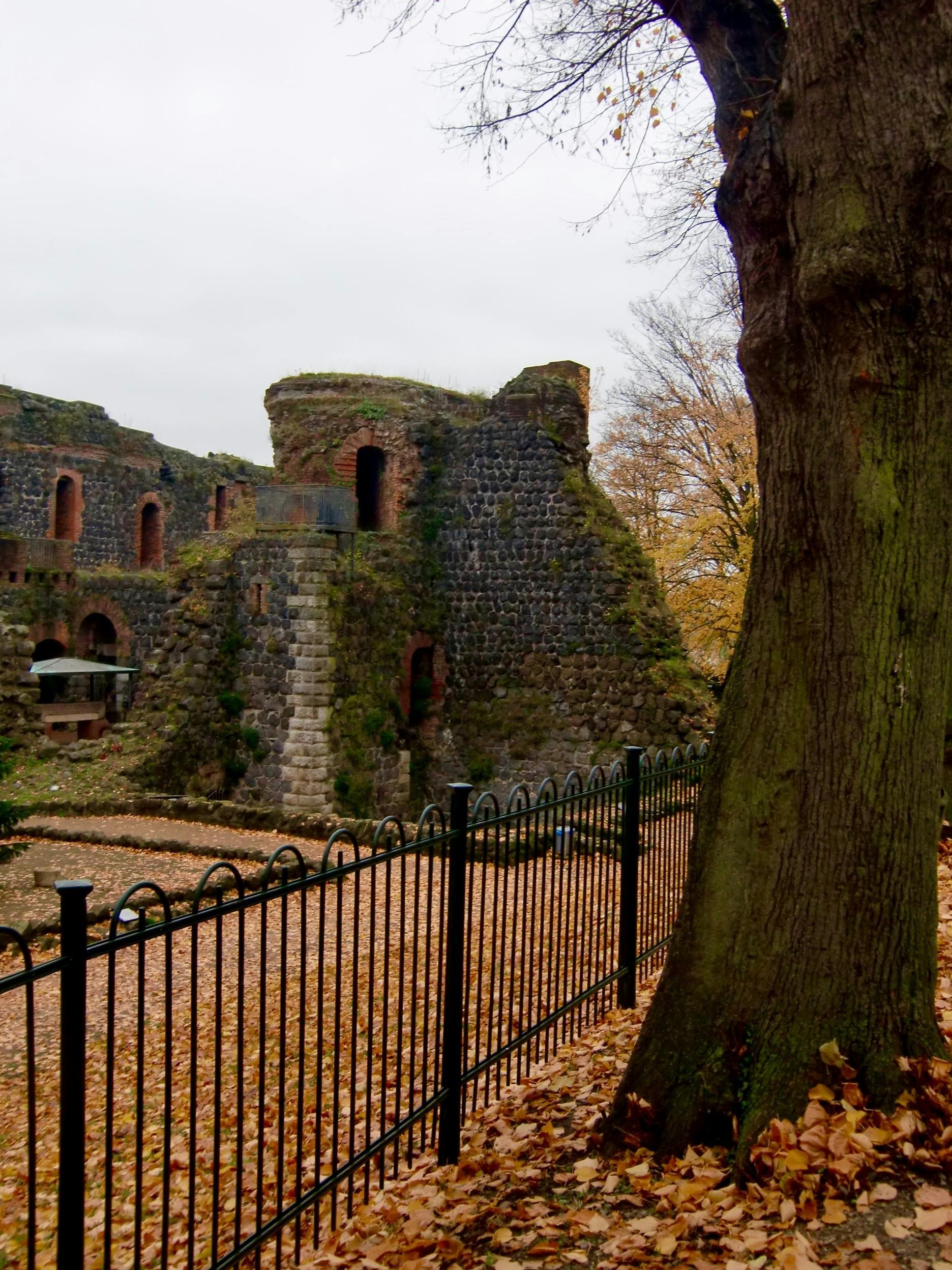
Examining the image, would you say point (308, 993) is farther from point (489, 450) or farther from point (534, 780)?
point (489, 450)

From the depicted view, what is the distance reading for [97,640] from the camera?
78.6ft

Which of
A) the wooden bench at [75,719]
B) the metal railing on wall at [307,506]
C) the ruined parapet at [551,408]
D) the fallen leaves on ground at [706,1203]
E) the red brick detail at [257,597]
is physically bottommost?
the fallen leaves on ground at [706,1203]

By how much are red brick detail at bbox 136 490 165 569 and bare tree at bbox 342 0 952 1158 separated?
88.5 feet

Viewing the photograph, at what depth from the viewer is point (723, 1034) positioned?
14.2ft

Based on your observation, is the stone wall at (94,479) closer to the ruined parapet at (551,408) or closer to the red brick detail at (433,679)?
the red brick detail at (433,679)

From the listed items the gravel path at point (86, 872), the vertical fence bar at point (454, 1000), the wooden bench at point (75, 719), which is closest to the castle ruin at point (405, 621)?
the wooden bench at point (75, 719)

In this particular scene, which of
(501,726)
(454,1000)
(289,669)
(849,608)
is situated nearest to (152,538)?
(289,669)

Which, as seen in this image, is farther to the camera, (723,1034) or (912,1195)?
(723,1034)

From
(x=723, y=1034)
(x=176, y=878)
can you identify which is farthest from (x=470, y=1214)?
(x=176, y=878)

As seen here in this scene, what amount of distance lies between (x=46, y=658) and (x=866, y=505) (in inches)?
869

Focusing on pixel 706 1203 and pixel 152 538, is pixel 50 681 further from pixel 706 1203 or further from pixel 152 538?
pixel 706 1203

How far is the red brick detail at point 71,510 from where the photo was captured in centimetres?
2756

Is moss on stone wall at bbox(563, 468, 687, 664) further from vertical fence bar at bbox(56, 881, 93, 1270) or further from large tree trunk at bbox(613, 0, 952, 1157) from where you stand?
vertical fence bar at bbox(56, 881, 93, 1270)

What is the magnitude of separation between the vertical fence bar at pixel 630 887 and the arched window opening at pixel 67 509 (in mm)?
23779
